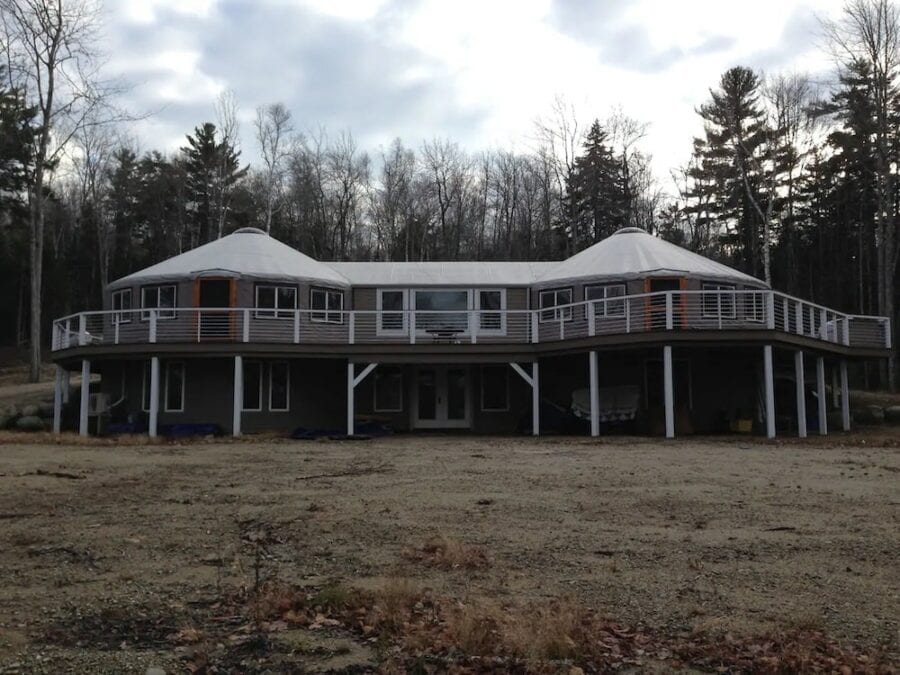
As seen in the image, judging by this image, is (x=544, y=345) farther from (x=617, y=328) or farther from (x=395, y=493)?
(x=395, y=493)

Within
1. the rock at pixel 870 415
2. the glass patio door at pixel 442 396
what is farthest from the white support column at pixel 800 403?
the glass patio door at pixel 442 396

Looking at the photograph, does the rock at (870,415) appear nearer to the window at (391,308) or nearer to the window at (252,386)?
the window at (391,308)

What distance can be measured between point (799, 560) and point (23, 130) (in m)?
45.1

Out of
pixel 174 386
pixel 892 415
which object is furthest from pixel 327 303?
pixel 892 415

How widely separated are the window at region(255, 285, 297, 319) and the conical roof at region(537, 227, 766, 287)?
784cm

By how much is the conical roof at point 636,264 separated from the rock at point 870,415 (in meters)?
5.71

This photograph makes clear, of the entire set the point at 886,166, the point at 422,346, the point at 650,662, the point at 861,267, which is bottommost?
the point at 650,662

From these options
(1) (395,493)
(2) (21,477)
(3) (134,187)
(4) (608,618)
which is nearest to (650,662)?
(4) (608,618)

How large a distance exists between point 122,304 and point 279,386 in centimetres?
602

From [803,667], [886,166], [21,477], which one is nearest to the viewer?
[803,667]

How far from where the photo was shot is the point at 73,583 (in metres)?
6.59

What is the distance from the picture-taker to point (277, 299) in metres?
24.1

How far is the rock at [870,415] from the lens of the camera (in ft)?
84.8

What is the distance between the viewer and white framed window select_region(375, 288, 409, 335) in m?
25.4
